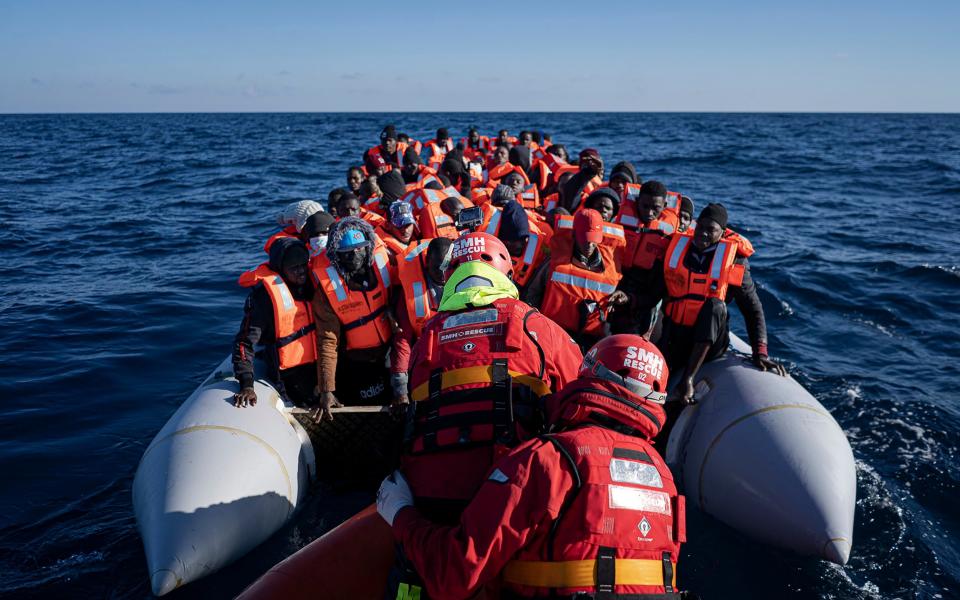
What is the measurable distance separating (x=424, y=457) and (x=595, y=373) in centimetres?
70

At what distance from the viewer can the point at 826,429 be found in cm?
353

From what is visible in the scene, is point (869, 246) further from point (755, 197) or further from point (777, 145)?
point (777, 145)

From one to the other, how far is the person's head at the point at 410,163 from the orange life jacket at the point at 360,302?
6.03 metres

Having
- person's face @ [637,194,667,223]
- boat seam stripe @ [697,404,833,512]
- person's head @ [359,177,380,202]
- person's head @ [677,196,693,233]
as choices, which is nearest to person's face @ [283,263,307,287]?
boat seam stripe @ [697,404,833,512]

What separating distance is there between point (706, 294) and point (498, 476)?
280 cm

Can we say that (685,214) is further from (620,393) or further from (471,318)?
(620,393)

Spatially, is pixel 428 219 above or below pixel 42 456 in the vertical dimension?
above

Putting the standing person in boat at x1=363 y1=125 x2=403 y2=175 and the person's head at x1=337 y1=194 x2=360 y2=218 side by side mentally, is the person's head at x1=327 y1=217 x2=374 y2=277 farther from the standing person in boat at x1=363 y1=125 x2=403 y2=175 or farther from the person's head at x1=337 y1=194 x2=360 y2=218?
the standing person in boat at x1=363 y1=125 x2=403 y2=175

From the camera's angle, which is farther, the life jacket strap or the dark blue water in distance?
the life jacket strap

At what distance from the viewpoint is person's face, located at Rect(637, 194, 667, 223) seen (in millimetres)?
5180

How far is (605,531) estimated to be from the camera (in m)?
1.73

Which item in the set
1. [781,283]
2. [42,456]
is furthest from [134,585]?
[781,283]

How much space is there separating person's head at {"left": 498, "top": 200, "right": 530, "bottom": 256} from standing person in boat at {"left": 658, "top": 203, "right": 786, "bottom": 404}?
133 cm

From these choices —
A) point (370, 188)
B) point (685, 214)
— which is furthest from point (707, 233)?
point (370, 188)
